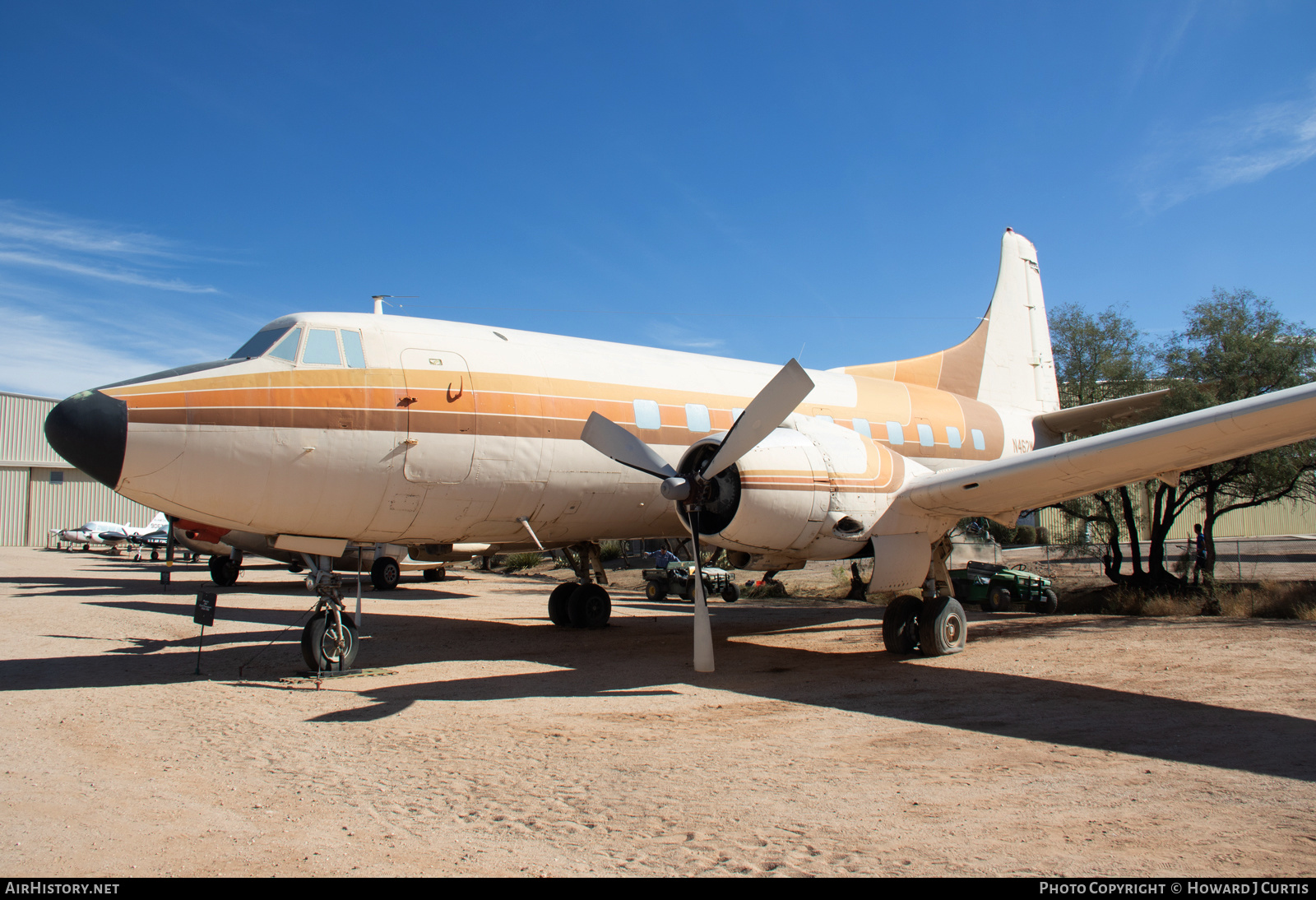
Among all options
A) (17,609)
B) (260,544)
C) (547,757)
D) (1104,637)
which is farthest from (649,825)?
(260,544)

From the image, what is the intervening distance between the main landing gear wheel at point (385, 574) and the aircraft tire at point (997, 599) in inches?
709

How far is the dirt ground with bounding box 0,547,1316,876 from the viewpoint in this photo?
4.24 meters

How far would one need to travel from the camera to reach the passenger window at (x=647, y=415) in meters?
11.7

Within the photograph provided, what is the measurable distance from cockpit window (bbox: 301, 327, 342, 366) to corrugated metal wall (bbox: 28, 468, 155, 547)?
54.3 meters

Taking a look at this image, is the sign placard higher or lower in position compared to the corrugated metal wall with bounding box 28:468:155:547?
lower

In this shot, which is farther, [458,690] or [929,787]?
[458,690]

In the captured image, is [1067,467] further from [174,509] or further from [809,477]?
[174,509]

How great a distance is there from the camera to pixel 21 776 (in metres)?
5.71

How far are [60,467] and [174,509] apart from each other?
193 feet

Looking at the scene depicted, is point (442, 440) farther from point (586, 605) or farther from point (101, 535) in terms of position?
point (101, 535)

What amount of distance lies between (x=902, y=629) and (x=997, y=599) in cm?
904

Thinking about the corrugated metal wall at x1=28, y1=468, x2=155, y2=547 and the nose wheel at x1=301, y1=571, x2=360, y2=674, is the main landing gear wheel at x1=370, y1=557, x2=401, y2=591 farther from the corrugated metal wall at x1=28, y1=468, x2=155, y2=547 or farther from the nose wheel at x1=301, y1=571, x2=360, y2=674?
the corrugated metal wall at x1=28, y1=468, x2=155, y2=547

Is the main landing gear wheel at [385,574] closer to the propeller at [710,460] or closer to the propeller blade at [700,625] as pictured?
the propeller at [710,460]

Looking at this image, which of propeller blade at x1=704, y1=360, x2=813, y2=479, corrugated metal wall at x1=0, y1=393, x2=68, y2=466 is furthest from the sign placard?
corrugated metal wall at x1=0, y1=393, x2=68, y2=466
